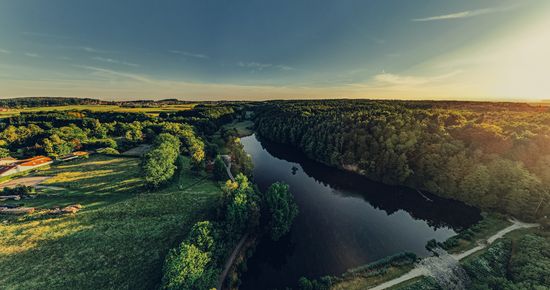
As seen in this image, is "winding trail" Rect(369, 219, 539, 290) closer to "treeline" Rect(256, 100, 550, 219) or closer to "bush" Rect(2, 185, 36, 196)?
"treeline" Rect(256, 100, 550, 219)

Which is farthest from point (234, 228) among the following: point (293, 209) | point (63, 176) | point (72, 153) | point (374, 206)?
point (72, 153)

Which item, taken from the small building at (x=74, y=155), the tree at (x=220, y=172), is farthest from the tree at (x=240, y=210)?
the small building at (x=74, y=155)

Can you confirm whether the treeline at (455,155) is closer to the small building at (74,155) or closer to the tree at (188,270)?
the tree at (188,270)

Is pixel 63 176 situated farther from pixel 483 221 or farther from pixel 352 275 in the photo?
pixel 483 221

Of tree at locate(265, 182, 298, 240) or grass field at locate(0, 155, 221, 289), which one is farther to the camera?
tree at locate(265, 182, 298, 240)

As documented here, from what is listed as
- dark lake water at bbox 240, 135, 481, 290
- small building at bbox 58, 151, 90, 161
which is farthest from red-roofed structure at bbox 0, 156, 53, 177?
dark lake water at bbox 240, 135, 481, 290
